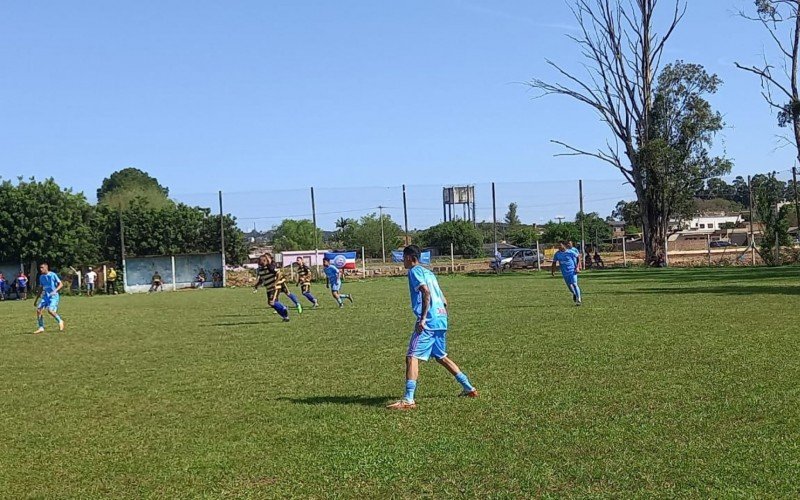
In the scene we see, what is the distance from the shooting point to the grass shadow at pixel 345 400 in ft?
31.4

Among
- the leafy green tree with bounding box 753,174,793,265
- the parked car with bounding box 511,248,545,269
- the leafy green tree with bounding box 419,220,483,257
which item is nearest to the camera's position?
the leafy green tree with bounding box 753,174,793,265

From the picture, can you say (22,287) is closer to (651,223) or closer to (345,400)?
(651,223)

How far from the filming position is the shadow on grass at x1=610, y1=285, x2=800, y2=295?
82.4 feet

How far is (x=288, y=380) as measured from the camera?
37.9 feet

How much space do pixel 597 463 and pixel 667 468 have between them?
1.71 ft

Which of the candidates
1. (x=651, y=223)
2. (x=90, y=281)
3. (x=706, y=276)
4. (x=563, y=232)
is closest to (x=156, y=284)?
(x=90, y=281)

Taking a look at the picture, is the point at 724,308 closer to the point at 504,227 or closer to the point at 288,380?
the point at 288,380

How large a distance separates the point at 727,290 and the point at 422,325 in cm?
2051

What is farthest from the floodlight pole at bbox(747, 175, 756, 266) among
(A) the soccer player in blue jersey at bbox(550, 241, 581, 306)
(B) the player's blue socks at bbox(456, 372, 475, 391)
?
(B) the player's blue socks at bbox(456, 372, 475, 391)

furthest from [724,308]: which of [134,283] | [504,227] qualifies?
[504,227]

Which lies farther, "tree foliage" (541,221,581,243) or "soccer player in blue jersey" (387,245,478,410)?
"tree foliage" (541,221,581,243)

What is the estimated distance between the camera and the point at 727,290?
27.0 m

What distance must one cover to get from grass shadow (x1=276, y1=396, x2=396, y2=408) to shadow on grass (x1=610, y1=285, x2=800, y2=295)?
1816 centimetres

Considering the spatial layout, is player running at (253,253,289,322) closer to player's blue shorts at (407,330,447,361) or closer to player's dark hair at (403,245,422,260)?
player's dark hair at (403,245,422,260)
